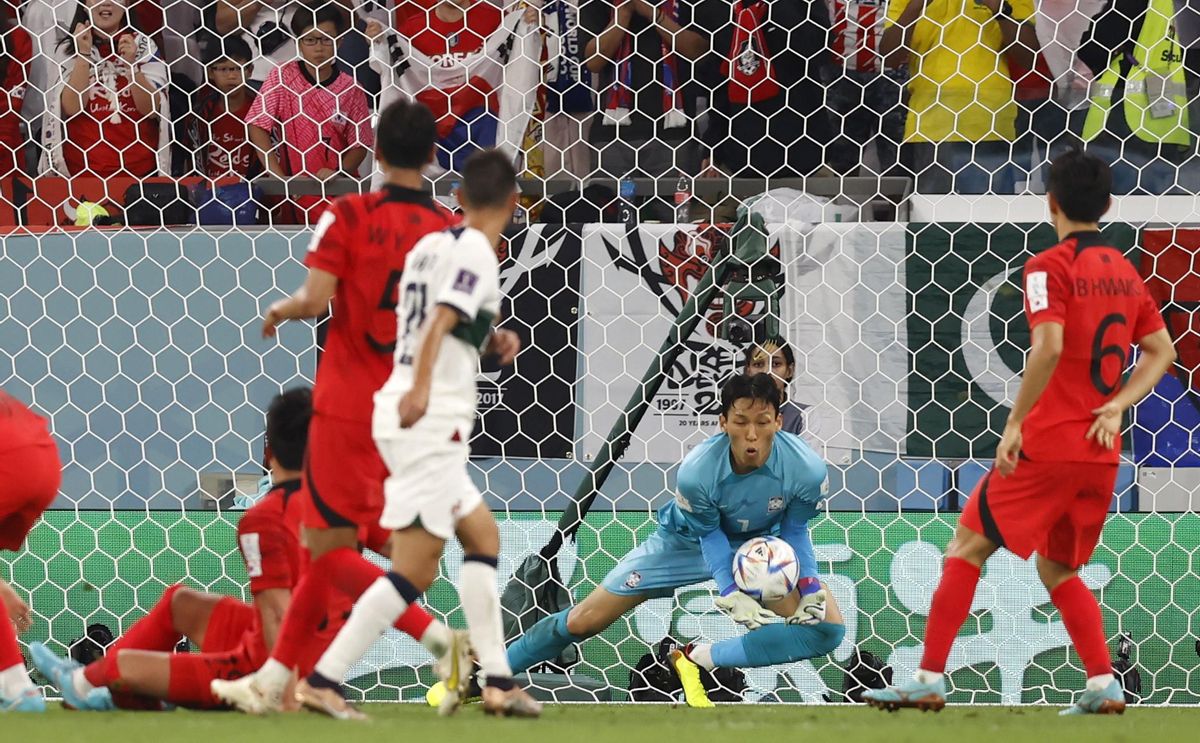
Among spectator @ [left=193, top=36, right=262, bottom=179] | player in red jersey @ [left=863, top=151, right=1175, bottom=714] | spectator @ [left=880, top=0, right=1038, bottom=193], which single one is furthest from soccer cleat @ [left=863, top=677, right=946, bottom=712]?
spectator @ [left=193, top=36, right=262, bottom=179]

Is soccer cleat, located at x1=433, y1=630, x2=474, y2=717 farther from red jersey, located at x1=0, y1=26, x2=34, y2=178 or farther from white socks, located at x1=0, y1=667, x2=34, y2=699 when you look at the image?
red jersey, located at x1=0, y1=26, x2=34, y2=178

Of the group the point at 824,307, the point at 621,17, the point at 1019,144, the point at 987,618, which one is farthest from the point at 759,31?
the point at 987,618

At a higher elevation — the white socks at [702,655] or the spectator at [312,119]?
the spectator at [312,119]

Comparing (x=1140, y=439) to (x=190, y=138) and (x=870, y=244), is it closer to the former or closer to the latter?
(x=870, y=244)

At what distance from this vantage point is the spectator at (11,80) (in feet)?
25.0

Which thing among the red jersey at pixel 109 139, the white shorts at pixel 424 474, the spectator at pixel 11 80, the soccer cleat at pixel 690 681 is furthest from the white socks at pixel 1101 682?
the spectator at pixel 11 80

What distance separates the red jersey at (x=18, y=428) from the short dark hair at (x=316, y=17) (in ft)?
11.0

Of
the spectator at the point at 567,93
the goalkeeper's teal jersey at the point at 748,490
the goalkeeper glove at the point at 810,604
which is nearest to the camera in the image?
the goalkeeper glove at the point at 810,604

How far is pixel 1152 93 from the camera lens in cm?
695

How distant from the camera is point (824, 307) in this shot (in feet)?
20.5

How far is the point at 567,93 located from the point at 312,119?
1259 millimetres

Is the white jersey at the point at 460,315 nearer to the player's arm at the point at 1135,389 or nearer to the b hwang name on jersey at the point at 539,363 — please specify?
the player's arm at the point at 1135,389

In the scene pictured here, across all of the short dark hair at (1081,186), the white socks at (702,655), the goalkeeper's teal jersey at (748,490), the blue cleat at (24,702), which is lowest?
the white socks at (702,655)

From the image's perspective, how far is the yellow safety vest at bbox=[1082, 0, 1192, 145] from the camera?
6.91m
